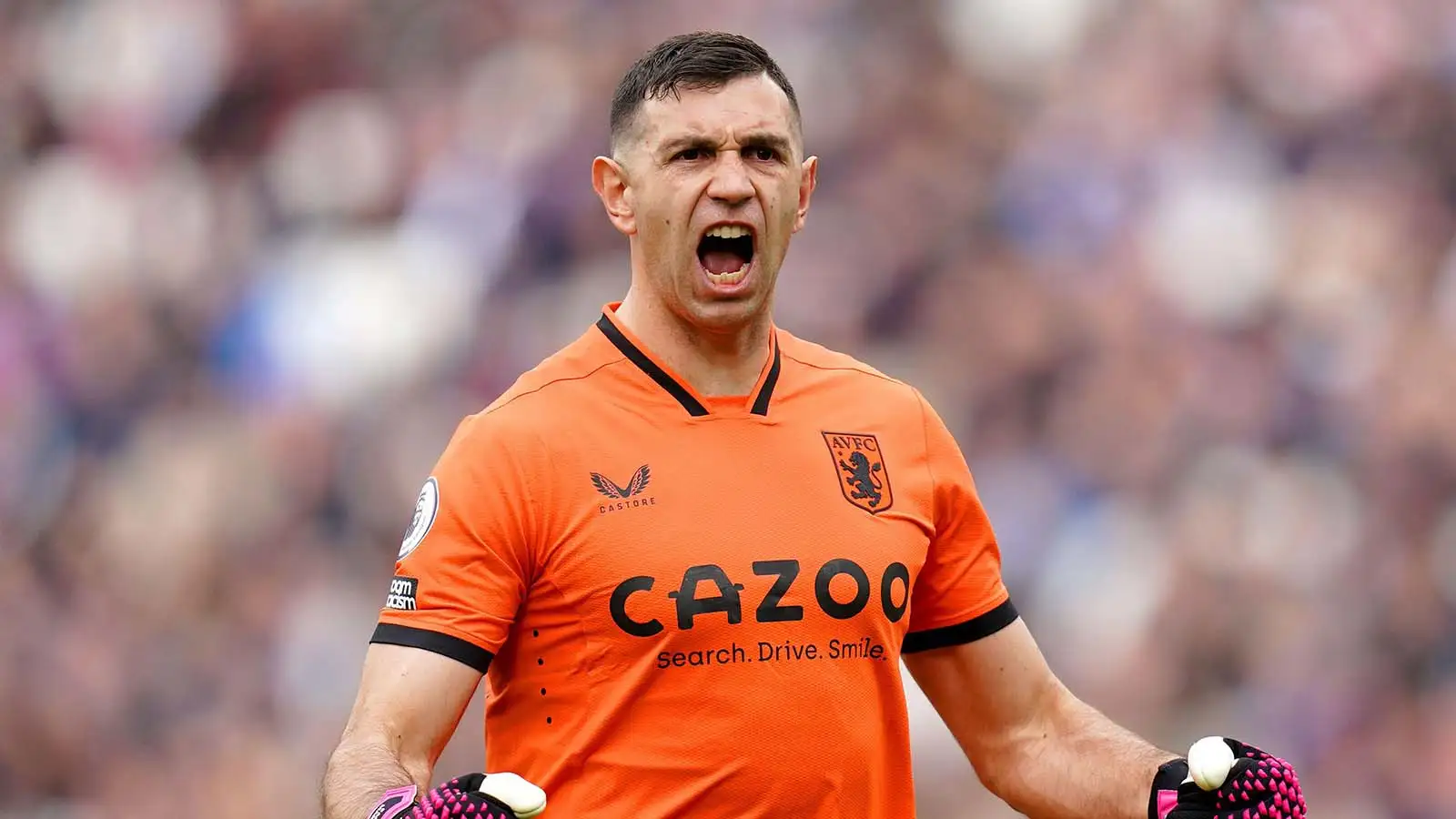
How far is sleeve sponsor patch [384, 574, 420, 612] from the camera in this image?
347 centimetres

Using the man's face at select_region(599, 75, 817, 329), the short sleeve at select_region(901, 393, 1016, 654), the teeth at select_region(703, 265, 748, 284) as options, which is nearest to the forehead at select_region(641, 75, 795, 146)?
the man's face at select_region(599, 75, 817, 329)

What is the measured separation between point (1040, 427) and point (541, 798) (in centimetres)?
522

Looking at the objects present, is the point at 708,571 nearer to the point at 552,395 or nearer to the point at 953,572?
the point at 552,395

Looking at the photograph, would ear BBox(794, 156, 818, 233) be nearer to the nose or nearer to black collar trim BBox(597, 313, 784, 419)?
the nose

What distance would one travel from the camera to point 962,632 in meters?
4.04

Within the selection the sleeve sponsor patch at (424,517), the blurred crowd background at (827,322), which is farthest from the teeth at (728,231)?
the blurred crowd background at (827,322)

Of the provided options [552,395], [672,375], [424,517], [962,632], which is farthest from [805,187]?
[424,517]

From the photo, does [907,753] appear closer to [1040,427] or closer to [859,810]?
[859,810]

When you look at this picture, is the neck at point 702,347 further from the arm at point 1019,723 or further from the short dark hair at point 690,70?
the arm at point 1019,723

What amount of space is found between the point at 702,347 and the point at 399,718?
0.99 metres

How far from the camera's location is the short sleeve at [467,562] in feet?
11.3

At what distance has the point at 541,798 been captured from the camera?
302cm

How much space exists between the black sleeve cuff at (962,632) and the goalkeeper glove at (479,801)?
1238 millimetres

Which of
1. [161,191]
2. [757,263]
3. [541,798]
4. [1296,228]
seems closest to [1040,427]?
[1296,228]
